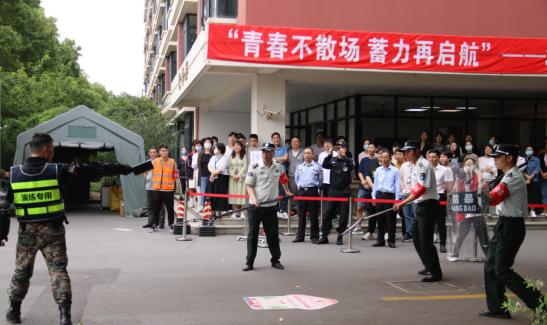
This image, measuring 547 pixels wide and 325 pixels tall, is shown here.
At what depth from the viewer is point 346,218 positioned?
34.1 ft

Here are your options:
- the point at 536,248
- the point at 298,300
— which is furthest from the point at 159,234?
the point at 536,248

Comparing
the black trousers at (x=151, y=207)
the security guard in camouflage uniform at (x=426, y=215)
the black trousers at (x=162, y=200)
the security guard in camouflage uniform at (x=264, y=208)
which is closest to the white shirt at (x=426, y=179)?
the security guard in camouflage uniform at (x=426, y=215)

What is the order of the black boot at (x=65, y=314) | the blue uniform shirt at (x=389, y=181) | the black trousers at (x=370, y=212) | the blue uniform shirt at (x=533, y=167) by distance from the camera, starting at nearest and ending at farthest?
the black boot at (x=65, y=314)
the blue uniform shirt at (x=389, y=181)
the black trousers at (x=370, y=212)
the blue uniform shirt at (x=533, y=167)

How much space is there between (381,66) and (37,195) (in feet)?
31.4

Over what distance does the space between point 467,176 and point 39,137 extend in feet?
20.6

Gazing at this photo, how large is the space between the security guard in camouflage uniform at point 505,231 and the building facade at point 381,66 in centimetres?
746

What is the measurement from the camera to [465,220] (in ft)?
27.7

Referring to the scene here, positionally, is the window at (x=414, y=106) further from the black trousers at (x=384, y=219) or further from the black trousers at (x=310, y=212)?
the black trousers at (x=310, y=212)

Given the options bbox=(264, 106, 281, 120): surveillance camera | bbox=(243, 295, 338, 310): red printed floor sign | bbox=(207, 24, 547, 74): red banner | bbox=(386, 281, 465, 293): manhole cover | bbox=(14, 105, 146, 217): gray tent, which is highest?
bbox=(207, 24, 547, 74): red banner

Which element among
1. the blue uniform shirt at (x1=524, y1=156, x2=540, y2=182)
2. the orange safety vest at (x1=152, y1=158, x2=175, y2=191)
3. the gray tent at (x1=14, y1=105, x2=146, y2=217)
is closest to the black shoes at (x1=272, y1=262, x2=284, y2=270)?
the orange safety vest at (x1=152, y1=158, x2=175, y2=191)

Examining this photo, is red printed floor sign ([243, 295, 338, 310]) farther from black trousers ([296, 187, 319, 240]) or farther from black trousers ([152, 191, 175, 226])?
black trousers ([152, 191, 175, 226])

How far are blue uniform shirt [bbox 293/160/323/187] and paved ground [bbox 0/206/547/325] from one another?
1284 mm

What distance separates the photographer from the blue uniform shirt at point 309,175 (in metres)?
10.4

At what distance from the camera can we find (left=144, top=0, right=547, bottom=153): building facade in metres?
12.3
